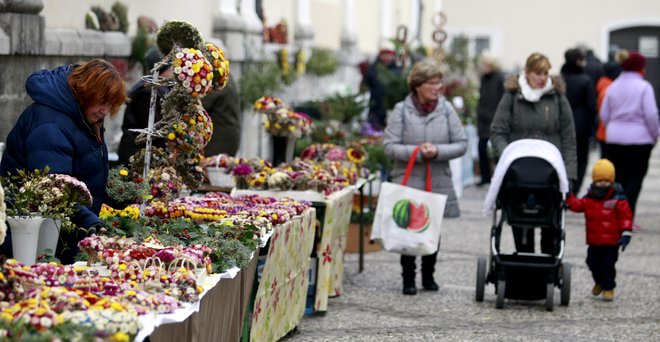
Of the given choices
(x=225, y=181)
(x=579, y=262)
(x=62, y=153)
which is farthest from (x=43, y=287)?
(x=579, y=262)

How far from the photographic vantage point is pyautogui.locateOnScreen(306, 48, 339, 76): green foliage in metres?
19.2

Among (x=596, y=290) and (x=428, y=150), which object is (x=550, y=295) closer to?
(x=596, y=290)

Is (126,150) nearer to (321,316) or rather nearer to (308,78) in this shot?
(321,316)

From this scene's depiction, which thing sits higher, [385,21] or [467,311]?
[385,21]

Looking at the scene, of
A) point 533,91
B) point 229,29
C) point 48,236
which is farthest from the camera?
point 229,29

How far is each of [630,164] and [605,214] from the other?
4.10 m

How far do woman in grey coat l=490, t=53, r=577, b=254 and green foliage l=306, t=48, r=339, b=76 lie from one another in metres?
9.54

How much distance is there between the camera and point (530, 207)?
29.0 feet

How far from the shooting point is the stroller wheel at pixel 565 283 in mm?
8992

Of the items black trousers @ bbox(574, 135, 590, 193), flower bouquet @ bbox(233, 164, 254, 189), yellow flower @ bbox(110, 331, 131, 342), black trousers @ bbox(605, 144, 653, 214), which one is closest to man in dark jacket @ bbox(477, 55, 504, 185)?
black trousers @ bbox(574, 135, 590, 193)

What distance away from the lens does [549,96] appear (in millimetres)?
9695

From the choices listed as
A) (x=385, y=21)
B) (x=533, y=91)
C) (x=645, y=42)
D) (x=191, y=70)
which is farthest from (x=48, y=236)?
(x=645, y=42)

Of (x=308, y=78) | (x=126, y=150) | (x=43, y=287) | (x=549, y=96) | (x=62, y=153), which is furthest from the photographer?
(x=308, y=78)

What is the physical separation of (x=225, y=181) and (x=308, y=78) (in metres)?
10.6
